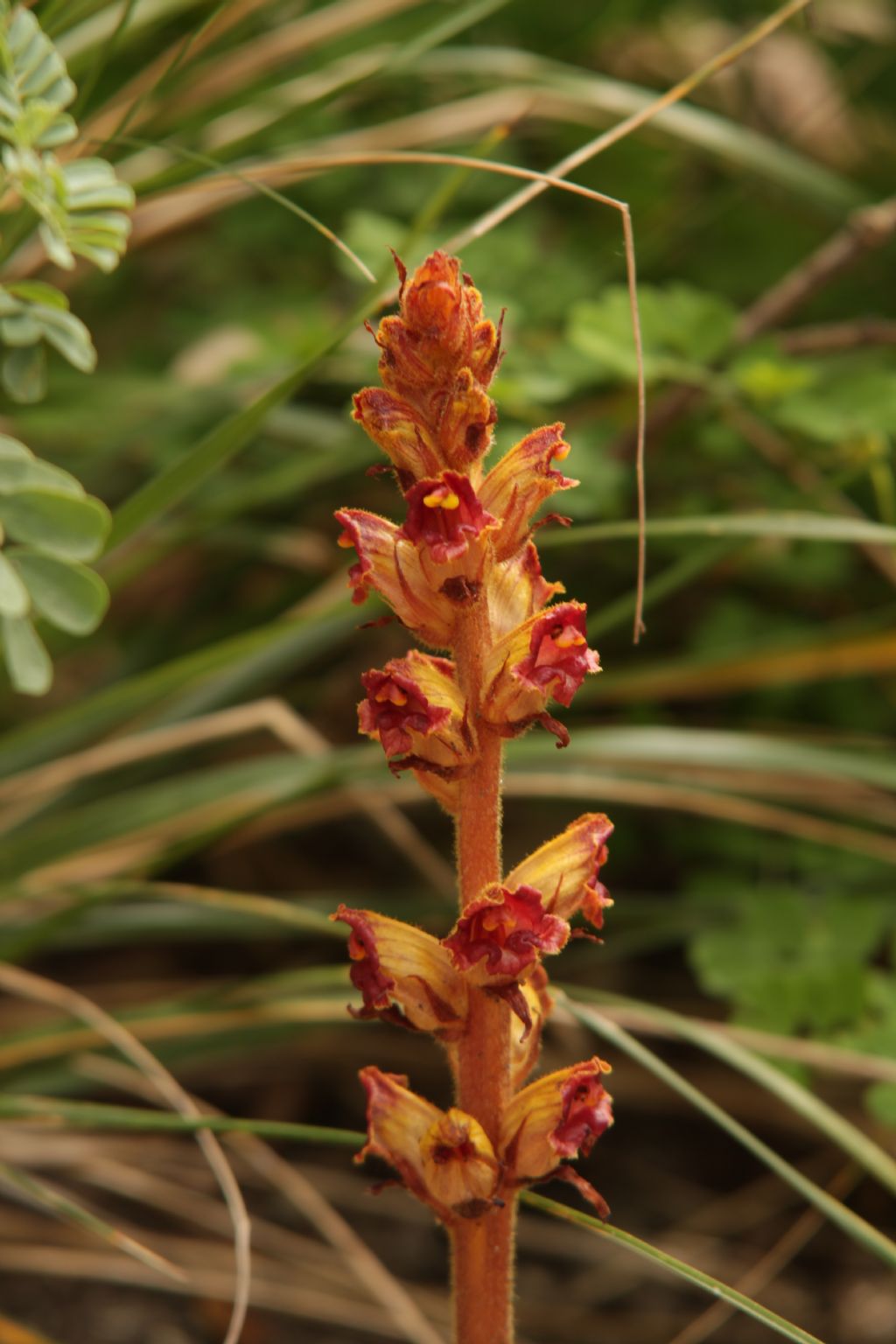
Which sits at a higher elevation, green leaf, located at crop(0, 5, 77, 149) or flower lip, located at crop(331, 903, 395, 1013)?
green leaf, located at crop(0, 5, 77, 149)

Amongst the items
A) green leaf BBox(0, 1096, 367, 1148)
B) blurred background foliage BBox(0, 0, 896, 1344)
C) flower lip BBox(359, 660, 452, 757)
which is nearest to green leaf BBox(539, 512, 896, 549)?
blurred background foliage BBox(0, 0, 896, 1344)

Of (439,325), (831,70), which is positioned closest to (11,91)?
(439,325)

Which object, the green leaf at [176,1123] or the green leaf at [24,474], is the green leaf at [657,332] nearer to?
the green leaf at [24,474]

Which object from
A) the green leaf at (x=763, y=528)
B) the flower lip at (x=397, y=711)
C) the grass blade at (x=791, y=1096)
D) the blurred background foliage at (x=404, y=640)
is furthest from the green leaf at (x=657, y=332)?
the flower lip at (x=397, y=711)

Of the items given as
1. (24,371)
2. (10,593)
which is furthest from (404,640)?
(10,593)

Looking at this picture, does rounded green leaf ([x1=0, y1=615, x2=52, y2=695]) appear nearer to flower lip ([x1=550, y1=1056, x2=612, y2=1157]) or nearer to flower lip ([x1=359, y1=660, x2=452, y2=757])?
flower lip ([x1=359, y1=660, x2=452, y2=757])

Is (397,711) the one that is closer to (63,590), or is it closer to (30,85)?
(63,590)

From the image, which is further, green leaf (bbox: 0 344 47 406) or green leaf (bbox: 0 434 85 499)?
green leaf (bbox: 0 344 47 406)
